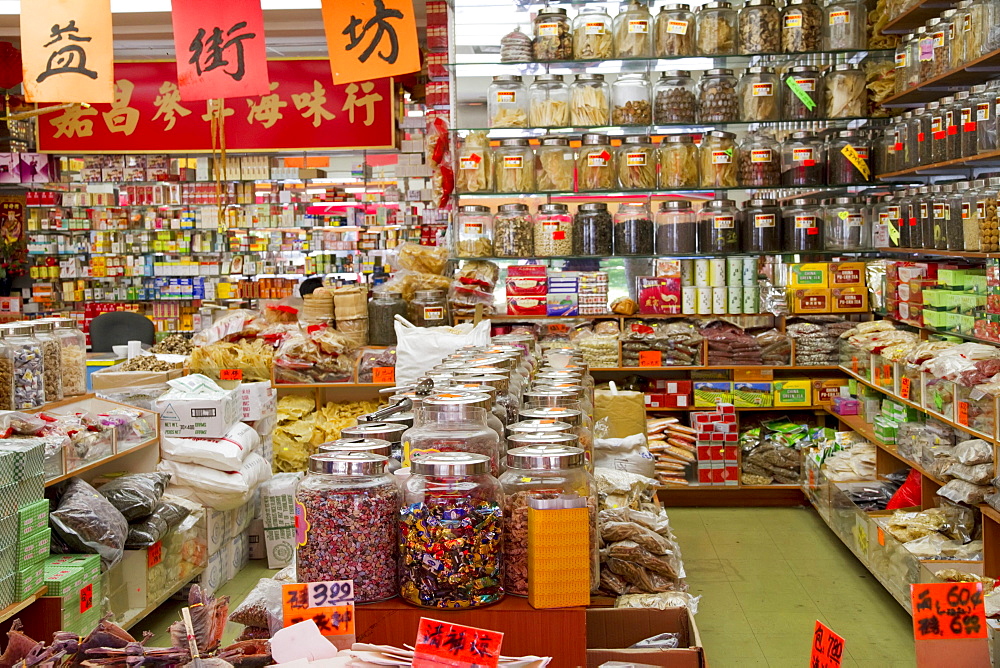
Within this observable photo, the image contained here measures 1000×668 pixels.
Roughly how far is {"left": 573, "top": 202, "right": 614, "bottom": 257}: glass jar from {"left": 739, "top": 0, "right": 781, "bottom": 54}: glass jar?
1.29m

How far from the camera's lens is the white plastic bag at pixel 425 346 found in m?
5.18

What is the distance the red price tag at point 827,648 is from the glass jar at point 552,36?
485cm

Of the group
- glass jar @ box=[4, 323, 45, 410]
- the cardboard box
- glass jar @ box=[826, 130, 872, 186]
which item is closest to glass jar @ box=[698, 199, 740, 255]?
glass jar @ box=[826, 130, 872, 186]

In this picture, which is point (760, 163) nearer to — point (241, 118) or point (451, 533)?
point (451, 533)

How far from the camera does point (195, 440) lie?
457cm

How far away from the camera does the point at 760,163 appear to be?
20.1ft

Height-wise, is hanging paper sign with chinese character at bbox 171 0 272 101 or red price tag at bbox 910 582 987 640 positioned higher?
hanging paper sign with chinese character at bbox 171 0 272 101

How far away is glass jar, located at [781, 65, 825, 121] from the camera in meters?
6.07

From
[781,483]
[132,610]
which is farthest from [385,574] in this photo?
[781,483]

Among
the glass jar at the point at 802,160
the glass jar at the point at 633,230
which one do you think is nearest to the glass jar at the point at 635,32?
the glass jar at the point at 633,230

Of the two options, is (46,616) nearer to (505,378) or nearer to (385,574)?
(505,378)

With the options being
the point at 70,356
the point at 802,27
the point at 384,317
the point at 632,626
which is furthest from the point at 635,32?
the point at 632,626

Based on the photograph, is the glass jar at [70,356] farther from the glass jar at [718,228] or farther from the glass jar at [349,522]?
the glass jar at [718,228]

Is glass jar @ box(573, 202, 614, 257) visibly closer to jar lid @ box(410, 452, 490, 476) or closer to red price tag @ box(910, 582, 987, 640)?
jar lid @ box(410, 452, 490, 476)
